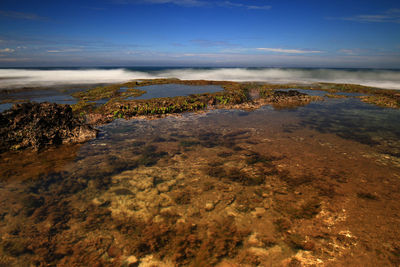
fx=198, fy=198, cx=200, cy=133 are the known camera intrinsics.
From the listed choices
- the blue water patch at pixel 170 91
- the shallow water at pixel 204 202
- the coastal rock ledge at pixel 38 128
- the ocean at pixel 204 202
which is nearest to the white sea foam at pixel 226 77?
the blue water patch at pixel 170 91

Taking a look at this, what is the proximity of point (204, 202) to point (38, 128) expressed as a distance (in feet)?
32.4

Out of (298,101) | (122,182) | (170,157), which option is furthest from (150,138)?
(298,101)

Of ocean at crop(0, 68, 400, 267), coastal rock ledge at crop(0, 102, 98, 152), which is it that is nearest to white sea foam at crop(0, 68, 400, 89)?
coastal rock ledge at crop(0, 102, 98, 152)

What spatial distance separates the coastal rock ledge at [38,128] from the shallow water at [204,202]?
0.87 metres

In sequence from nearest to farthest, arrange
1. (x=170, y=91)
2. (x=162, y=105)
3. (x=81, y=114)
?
(x=81, y=114)
(x=162, y=105)
(x=170, y=91)

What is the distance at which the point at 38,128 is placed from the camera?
34.0 ft

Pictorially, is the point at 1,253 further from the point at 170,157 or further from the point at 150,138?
the point at 150,138

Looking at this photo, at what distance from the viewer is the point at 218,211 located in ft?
18.8

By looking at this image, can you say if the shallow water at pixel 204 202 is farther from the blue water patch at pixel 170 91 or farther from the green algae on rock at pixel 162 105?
the blue water patch at pixel 170 91

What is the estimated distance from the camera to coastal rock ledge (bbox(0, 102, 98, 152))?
Answer: 993cm

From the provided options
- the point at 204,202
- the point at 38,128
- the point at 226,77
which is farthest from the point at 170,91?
the point at 226,77

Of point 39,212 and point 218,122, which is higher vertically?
point 218,122

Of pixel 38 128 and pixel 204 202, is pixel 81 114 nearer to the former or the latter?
pixel 38 128

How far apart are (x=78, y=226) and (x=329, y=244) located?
6251 mm
